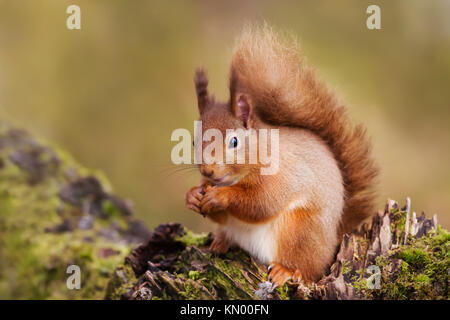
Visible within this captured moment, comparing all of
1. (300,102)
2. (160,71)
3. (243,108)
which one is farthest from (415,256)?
(160,71)

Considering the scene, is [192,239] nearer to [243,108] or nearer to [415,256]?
[243,108]

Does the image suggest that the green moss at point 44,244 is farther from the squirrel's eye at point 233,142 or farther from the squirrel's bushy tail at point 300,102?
the squirrel's bushy tail at point 300,102

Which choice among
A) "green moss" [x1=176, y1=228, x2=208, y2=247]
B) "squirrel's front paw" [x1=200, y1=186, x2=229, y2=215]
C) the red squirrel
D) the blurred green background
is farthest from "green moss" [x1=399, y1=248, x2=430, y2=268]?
the blurred green background

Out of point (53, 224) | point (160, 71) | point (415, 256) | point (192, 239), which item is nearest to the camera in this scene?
point (415, 256)

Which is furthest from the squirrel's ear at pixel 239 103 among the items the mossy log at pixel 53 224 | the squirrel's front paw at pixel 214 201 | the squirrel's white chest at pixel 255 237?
the mossy log at pixel 53 224
